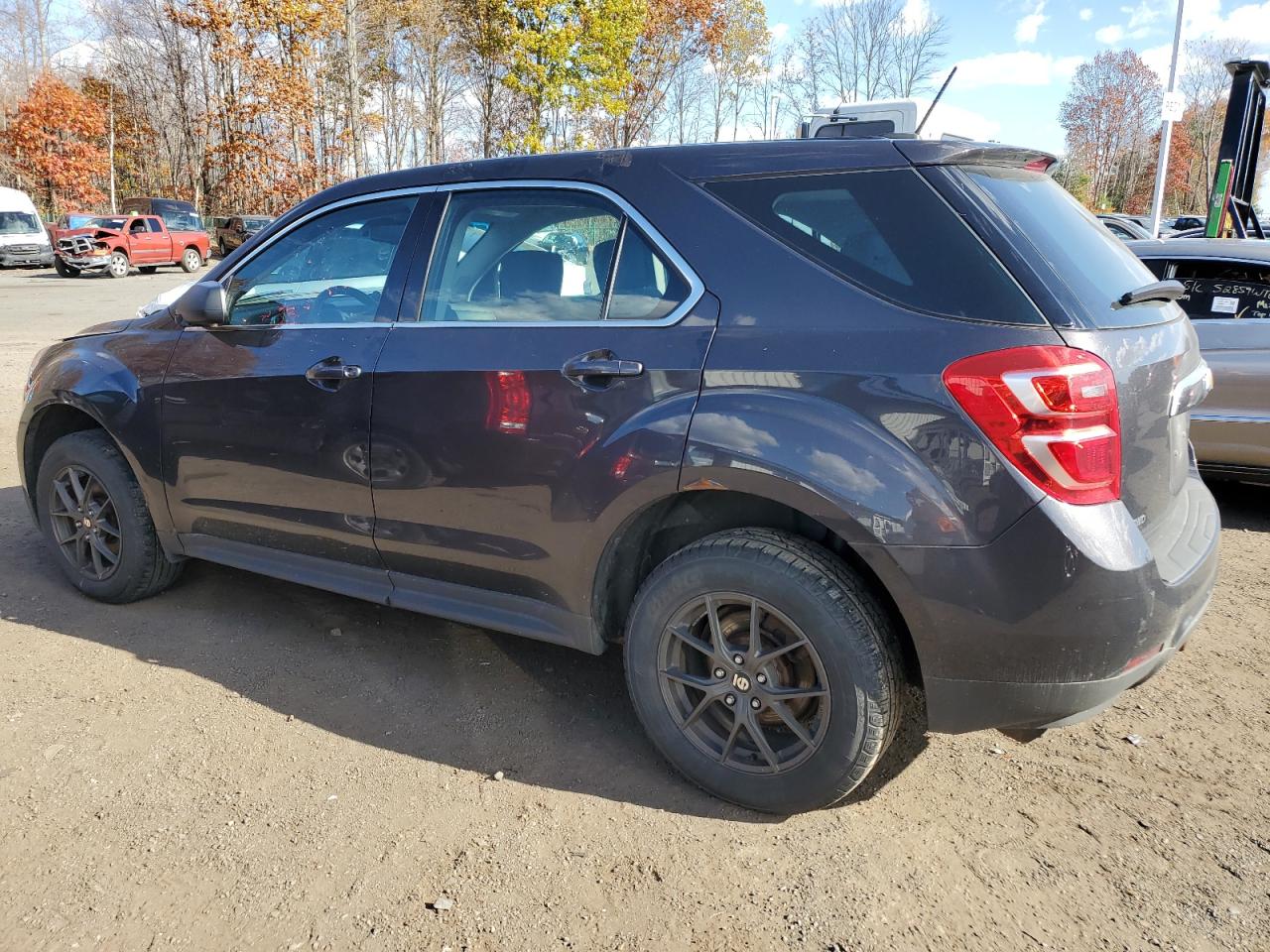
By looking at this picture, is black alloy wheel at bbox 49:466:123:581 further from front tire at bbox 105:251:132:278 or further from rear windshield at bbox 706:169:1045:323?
front tire at bbox 105:251:132:278

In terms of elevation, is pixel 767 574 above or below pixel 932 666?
above

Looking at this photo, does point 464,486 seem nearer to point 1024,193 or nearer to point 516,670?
point 516,670

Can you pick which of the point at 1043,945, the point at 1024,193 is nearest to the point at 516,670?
the point at 1043,945

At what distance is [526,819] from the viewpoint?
2648 millimetres

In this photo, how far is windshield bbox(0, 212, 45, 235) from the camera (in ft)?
88.2

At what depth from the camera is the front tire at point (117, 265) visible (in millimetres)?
25469

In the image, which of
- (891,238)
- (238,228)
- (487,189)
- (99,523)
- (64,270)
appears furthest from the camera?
(238,228)

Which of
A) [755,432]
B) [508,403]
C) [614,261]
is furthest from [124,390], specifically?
[755,432]

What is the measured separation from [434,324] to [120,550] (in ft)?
6.59

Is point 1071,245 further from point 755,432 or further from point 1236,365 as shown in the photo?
point 1236,365

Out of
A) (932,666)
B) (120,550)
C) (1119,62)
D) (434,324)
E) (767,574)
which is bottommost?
(120,550)

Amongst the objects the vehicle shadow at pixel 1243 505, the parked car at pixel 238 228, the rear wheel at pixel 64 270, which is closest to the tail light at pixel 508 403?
the vehicle shadow at pixel 1243 505

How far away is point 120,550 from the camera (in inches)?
158

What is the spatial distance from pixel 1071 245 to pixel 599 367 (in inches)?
52.3
